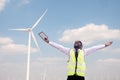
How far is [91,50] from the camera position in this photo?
53.4 ft

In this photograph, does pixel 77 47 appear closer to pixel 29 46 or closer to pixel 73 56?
pixel 73 56

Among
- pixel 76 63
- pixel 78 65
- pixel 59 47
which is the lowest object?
pixel 78 65

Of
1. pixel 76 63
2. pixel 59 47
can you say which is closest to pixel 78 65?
pixel 76 63

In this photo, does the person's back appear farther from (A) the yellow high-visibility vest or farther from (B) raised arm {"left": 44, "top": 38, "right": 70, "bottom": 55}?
(B) raised arm {"left": 44, "top": 38, "right": 70, "bottom": 55}

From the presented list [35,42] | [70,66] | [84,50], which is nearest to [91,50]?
[84,50]

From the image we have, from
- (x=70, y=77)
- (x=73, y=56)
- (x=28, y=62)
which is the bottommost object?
(x=70, y=77)

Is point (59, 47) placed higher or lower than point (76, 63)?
higher

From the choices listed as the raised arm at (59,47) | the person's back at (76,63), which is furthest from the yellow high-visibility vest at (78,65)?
the raised arm at (59,47)

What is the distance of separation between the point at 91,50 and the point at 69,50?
1173 mm

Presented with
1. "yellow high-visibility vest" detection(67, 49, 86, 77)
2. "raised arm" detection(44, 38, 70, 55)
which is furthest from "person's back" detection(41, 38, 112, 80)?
"raised arm" detection(44, 38, 70, 55)

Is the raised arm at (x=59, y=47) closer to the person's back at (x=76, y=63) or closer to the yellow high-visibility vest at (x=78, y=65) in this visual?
the person's back at (x=76, y=63)

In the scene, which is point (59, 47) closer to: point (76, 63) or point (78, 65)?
point (76, 63)

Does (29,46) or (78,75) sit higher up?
(29,46)

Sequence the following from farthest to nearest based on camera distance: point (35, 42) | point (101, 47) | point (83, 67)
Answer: point (35, 42), point (101, 47), point (83, 67)
